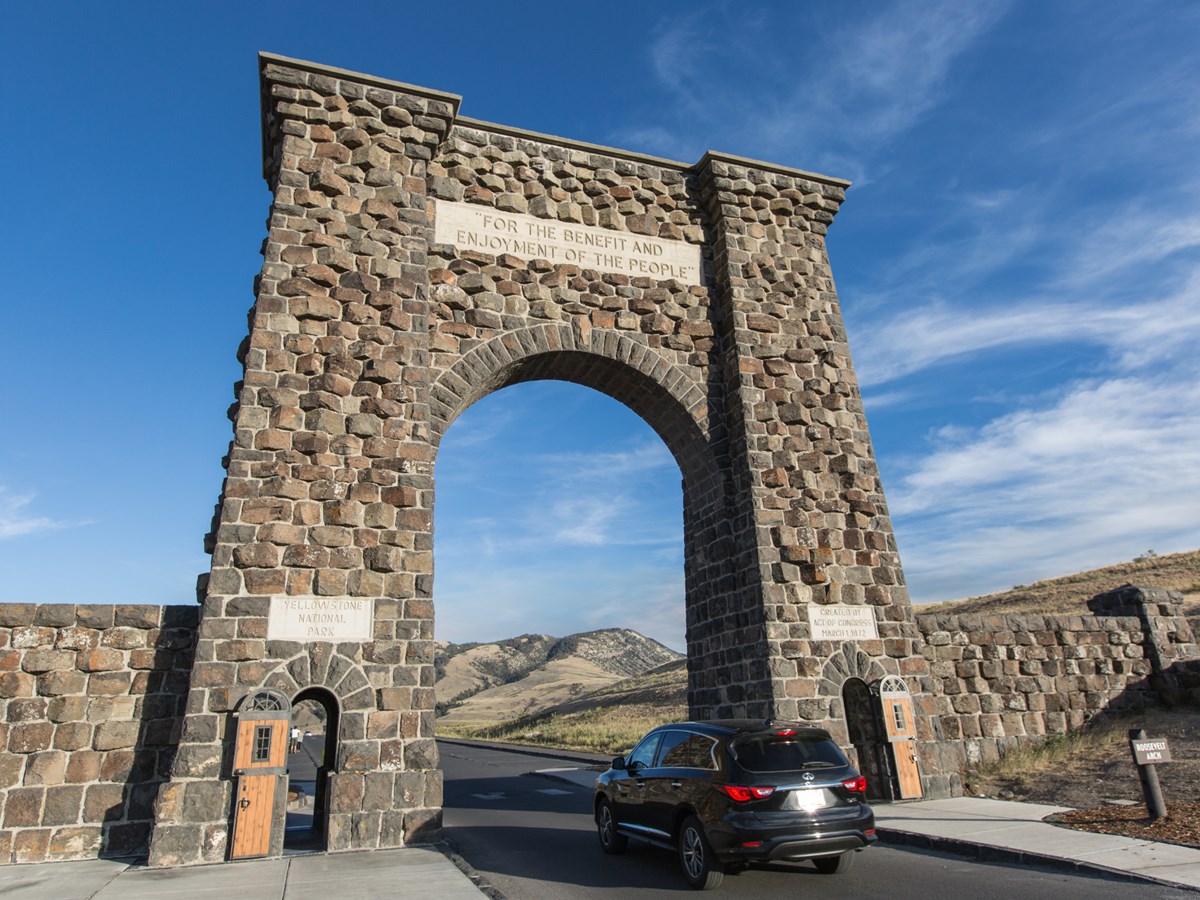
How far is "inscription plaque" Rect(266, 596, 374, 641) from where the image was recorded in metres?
9.52

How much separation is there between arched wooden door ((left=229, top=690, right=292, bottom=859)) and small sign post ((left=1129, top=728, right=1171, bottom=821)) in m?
9.20

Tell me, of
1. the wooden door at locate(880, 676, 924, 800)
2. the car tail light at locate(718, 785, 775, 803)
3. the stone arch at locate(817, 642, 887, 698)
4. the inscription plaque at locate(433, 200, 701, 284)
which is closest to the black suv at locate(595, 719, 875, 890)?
the car tail light at locate(718, 785, 775, 803)

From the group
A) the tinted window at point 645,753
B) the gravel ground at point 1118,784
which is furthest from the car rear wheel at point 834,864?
the gravel ground at point 1118,784

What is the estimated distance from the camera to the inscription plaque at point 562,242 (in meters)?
12.6

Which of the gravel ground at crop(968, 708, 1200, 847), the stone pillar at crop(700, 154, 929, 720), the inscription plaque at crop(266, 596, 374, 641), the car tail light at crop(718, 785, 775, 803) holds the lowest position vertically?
the gravel ground at crop(968, 708, 1200, 847)

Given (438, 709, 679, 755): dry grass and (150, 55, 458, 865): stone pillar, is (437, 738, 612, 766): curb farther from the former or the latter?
(150, 55, 458, 865): stone pillar

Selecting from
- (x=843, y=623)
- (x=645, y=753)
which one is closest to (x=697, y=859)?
(x=645, y=753)

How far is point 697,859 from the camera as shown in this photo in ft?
23.3

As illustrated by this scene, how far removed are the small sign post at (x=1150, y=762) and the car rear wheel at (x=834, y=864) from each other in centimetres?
348

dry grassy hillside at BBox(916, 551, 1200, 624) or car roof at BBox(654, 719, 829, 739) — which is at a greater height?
dry grassy hillside at BBox(916, 551, 1200, 624)

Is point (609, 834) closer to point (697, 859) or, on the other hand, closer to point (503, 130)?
point (697, 859)

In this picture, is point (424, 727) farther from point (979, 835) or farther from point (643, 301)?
point (643, 301)

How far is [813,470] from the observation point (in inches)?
508

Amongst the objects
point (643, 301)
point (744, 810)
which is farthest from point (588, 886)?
Result: point (643, 301)
